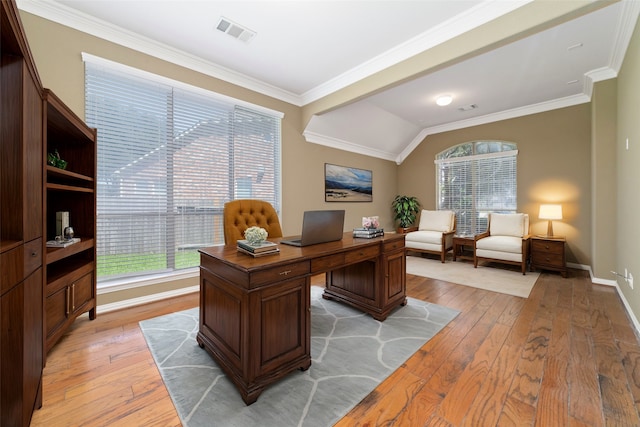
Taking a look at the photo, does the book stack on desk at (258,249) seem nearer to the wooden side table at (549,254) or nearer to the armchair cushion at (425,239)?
the armchair cushion at (425,239)

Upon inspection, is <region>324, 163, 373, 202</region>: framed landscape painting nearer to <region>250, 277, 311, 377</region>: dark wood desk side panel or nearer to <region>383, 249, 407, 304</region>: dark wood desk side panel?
<region>383, 249, 407, 304</region>: dark wood desk side panel

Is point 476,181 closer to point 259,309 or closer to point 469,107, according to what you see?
point 469,107

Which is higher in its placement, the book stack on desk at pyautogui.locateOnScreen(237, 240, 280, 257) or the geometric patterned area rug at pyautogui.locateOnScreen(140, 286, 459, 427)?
the book stack on desk at pyautogui.locateOnScreen(237, 240, 280, 257)

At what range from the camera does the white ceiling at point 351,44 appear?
235cm

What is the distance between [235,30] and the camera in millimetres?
2658

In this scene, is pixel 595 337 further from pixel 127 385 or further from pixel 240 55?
pixel 240 55

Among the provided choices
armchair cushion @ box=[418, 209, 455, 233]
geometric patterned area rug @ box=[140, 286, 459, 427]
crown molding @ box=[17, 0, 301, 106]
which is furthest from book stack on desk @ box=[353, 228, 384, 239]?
armchair cushion @ box=[418, 209, 455, 233]

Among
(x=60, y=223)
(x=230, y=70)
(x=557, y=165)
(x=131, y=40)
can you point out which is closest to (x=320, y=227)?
(x=60, y=223)

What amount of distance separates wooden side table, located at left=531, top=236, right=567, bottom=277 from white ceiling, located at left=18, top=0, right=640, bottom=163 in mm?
2314

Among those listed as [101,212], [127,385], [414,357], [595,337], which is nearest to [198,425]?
[127,385]

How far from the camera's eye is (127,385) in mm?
1582

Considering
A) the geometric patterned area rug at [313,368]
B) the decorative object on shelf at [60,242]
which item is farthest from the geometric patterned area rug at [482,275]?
the decorative object on shelf at [60,242]

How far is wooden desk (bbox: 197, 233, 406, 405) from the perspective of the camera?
1.45 meters

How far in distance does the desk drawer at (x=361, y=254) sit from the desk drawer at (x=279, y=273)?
0.46m
